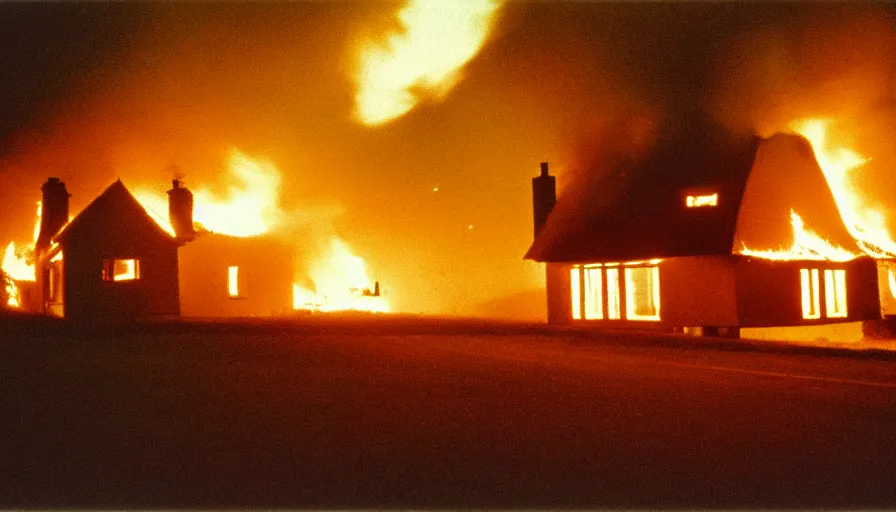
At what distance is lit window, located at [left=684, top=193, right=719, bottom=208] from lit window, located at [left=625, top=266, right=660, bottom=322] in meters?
2.07

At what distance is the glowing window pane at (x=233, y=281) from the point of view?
34250 mm

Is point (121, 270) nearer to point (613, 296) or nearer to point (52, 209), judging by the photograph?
point (52, 209)

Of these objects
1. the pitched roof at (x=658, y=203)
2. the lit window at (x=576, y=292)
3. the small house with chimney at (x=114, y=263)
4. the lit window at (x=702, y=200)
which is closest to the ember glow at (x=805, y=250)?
the pitched roof at (x=658, y=203)

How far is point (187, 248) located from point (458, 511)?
30.2 metres

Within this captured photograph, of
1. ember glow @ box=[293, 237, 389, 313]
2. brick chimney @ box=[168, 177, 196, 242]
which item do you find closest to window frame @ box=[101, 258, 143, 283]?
brick chimney @ box=[168, 177, 196, 242]

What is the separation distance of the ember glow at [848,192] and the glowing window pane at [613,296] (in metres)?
6.88

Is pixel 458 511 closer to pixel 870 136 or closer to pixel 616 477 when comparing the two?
pixel 616 477

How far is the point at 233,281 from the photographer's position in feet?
113

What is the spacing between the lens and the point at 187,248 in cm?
3372

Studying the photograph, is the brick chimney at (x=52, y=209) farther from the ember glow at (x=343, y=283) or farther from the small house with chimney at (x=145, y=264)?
the ember glow at (x=343, y=283)

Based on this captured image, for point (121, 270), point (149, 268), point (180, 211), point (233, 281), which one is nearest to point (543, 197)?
point (233, 281)

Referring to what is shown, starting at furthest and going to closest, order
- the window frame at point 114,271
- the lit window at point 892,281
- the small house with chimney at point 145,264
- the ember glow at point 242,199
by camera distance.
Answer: the ember glow at point 242,199 < the window frame at point 114,271 < the small house with chimney at point 145,264 < the lit window at point 892,281

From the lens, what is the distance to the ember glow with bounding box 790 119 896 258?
2467 cm

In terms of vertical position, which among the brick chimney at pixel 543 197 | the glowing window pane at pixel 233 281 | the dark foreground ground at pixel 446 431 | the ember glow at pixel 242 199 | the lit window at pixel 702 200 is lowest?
the dark foreground ground at pixel 446 431
